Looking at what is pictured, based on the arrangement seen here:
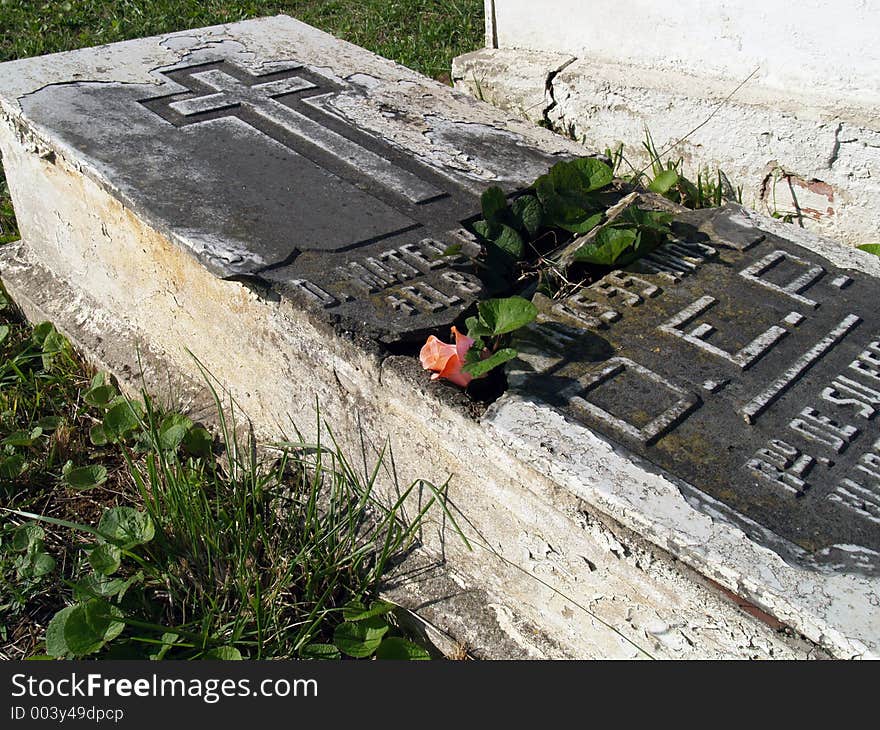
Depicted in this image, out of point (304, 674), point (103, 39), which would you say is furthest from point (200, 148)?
point (103, 39)

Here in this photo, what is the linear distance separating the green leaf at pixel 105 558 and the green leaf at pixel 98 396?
2.07 ft

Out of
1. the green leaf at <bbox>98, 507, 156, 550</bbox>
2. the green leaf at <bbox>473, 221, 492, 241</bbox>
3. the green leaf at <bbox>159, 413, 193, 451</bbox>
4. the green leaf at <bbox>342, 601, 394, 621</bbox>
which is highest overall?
the green leaf at <bbox>473, 221, 492, 241</bbox>

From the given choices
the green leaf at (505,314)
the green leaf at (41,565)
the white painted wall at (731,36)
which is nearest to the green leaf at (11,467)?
the green leaf at (41,565)

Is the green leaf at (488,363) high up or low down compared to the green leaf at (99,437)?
up

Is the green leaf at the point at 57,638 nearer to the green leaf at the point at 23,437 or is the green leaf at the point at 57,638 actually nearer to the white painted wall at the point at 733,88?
the green leaf at the point at 23,437

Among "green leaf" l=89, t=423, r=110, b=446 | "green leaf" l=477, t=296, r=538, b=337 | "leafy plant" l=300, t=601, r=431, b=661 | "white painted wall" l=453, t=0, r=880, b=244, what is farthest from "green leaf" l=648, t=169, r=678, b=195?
"green leaf" l=89, t=423, r=110, b=446

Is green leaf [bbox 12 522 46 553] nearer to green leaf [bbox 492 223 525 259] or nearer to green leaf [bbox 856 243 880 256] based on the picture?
green leaf [bbox 492 223 525 259]

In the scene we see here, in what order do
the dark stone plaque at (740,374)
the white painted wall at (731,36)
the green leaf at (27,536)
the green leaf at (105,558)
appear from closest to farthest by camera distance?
the dark stone plaque at (740,374)
the green leaf at (105,558)
the green leaf at (27,536)
the white painted wall at (731,36)

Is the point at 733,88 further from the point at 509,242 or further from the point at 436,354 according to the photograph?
the point at 436,354

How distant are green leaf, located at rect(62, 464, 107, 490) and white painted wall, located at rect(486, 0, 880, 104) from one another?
216 cm

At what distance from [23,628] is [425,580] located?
34.9 inches

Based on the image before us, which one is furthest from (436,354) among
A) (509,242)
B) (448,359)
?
(509,242)

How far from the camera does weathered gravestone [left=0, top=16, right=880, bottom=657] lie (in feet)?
5.20

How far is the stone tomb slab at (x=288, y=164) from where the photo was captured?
2.12 metres
